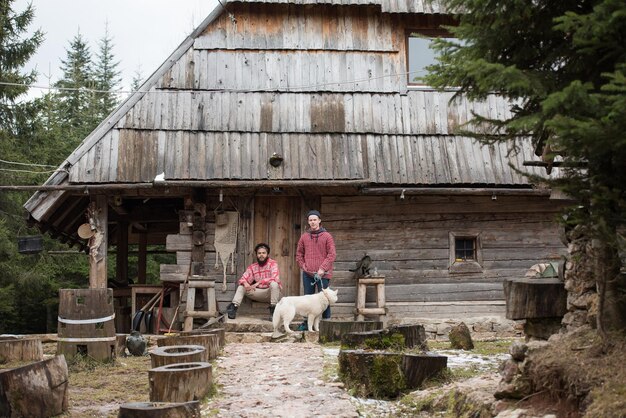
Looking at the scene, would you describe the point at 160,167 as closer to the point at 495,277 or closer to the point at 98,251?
the point at 98,251

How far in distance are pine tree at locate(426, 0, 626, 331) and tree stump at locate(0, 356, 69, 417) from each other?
147 inches

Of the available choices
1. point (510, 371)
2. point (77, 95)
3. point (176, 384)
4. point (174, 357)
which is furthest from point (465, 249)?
point (77, 95)

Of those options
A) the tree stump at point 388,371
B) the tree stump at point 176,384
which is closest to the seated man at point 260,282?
the tree stump at point 388,371

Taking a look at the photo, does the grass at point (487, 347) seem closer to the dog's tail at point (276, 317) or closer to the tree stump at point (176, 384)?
the dog's tail at point (276, 317)

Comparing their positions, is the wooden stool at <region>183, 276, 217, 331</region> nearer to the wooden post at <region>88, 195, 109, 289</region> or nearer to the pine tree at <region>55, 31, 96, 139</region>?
the wooden post at <region>88, 195, 109, 289</region>

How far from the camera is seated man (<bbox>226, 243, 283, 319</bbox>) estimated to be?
12.5 m

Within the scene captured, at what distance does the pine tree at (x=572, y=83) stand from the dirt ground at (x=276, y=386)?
8.06 feet

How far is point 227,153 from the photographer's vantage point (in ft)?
43.7

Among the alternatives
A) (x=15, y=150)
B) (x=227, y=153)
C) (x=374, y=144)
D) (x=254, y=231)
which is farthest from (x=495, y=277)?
(x=15, y=150)

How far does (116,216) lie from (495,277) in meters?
8.35

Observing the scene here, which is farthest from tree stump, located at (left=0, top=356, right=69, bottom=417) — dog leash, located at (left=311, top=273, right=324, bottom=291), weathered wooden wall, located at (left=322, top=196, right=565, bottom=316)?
weathered wooden wall, located at (left=322, top=196, right=565, bottom=316)

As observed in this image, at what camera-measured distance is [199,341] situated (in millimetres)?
8898

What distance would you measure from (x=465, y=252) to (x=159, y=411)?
9.85 m

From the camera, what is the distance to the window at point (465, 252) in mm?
13859
